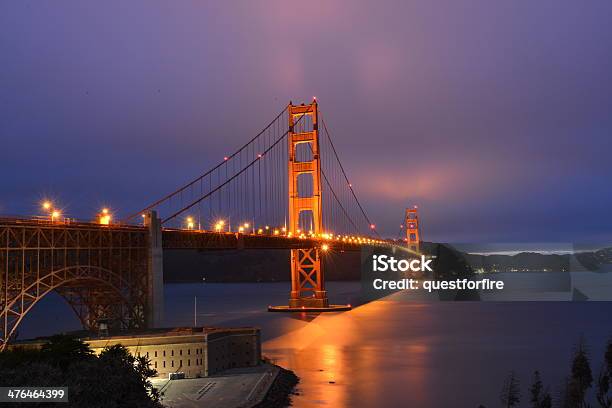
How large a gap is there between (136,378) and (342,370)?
24.6m

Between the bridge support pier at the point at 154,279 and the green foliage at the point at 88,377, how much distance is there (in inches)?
666

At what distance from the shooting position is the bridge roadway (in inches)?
1393

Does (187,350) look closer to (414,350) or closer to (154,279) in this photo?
(154,279)

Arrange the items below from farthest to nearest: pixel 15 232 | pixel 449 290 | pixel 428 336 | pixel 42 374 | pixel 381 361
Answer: pixel 449 290 → pixel 428 336 → pixel 381 361 → pixel 15 232 → pixel 42 374

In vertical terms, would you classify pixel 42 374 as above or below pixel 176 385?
above

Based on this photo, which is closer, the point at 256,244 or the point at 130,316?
the point at 130,316

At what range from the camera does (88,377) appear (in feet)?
74.8

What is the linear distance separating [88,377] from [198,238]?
106 ft

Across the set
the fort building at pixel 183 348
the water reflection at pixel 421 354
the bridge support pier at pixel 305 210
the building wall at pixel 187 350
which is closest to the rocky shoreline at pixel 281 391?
the water reflection at pixel 421 354

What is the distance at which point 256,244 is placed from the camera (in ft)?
209

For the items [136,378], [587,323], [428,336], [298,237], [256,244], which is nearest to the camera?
[136,378]

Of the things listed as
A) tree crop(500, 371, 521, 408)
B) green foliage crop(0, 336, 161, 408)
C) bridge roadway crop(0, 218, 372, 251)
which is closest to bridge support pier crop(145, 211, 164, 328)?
bridge roadway crop(0, 218, 372, 251)

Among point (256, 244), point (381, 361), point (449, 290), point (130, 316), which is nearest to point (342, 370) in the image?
point (381, 361)

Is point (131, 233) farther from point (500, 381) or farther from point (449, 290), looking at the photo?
point (449, 290)
